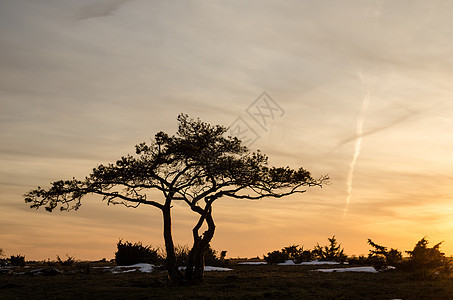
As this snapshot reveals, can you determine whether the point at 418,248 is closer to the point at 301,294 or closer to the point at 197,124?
the point at 301,294

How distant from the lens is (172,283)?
2408cm

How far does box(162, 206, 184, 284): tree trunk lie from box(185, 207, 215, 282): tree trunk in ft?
1.96

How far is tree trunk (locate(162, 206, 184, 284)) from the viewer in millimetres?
24131

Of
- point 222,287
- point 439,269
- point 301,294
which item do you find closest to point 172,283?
point 222,287

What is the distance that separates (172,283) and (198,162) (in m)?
6.19

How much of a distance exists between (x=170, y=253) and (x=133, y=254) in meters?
18.3

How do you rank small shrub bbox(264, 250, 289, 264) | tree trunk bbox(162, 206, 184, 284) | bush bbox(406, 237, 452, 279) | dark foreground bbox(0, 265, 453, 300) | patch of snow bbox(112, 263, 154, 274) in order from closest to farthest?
dark foreground bbox(0, 265, 453, 300) → tree trunk bbox(162, 206, 184, 284) → bush bbox(406, 237, 452, 279) → patch of snow bbox(112, 263, 154, 274) → small shrub bbox(264, 250, 289, 264)

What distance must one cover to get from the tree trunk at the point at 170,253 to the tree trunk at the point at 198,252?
596 mm

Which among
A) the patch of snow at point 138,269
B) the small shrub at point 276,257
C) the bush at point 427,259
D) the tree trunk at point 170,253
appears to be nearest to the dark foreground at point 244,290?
the tree trunk at point 170,253

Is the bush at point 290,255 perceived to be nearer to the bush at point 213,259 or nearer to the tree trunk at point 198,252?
the bush at point 213,259

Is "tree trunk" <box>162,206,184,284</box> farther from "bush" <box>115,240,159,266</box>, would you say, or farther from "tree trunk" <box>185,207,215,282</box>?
"bush" <box>115,240,159,266</box>

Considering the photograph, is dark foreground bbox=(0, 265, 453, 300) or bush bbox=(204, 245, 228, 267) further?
bush bbox=(204, 245, 228, 267)

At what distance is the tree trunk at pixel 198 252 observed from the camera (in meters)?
24.5

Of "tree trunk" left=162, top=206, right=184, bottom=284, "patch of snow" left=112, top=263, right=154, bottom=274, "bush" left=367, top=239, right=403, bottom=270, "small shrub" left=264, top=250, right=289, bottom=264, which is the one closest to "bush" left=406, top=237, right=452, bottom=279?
"bush" left=367, top=239, right=403, bottom=270
